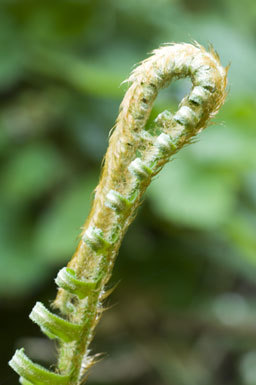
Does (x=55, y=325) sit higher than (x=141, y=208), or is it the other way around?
(x=141, y=208)

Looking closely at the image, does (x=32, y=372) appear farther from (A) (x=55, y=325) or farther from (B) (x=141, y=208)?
(B) (x=141, y=208)

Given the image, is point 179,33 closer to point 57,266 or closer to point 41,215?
point 41,215

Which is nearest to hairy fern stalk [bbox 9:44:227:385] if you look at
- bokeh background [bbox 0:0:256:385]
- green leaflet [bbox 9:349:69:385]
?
green leaflet [bbox 9:349:69:385]

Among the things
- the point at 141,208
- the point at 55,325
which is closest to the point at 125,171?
the point at 55,325

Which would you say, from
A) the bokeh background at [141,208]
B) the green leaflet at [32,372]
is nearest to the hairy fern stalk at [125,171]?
the green leaflet at [32,372]

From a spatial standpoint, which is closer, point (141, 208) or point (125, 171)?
point (125, 171)

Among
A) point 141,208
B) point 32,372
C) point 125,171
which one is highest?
point 141,208

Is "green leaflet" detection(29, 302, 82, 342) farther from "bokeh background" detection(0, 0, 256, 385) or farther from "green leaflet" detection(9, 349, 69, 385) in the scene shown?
"bokeh background" detection(0, 0, 256, 385)

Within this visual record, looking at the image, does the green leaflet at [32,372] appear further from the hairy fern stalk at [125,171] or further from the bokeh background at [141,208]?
the bokeh background at [141,208]
